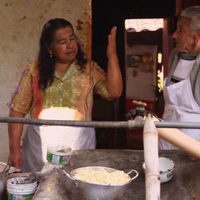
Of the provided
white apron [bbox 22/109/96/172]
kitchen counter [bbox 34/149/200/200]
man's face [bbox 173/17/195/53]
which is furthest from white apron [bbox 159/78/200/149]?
white apron [bbox 22/109/96/172]

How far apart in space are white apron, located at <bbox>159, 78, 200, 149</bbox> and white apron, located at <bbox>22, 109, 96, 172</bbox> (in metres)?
0.66

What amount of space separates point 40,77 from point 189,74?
110 centimetres

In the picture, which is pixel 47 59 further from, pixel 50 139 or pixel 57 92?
pixel 50 139

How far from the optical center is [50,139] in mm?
3795

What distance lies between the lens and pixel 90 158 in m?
2.78

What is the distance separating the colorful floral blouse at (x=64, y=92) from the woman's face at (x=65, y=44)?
0.12 m

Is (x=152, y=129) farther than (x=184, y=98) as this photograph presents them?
No

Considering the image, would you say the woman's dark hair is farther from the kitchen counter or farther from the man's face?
the kitchen counter

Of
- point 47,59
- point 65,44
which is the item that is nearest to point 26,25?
point 47,59

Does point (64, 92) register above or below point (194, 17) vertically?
below

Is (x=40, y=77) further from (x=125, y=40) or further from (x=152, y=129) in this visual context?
(x=125, y=40)

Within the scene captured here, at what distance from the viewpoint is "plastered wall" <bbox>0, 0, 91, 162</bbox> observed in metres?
4.46

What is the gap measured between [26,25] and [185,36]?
1715 mm

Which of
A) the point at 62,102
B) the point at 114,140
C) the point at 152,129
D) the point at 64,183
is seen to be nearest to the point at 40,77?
the point at 62,102
